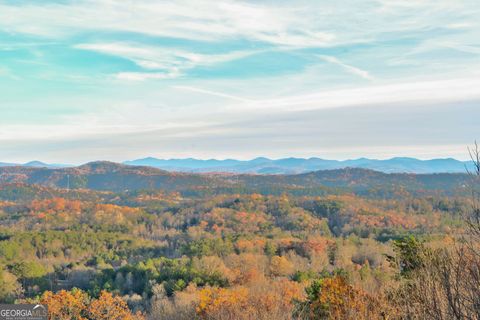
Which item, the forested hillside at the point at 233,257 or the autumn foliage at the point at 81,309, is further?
the autumn foliage at the point at 81,309

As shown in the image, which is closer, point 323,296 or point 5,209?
point 323,296

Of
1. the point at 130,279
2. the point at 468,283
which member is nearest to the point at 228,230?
the point at 130,279

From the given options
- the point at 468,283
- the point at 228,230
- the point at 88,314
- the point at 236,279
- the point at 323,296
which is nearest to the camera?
the point at 468,283

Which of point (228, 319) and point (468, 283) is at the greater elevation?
point (468, 283)

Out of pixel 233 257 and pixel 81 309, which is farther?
pixel 233 257

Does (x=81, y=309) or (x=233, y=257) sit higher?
(x=81, y=309)

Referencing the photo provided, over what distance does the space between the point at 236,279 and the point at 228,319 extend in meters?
42.4

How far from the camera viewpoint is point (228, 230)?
493ft

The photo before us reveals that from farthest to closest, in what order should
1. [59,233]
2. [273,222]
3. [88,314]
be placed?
[273,222]
[59,233]
[88,314]

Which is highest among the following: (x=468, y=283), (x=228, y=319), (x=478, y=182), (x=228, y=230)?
(x=478, y=182)

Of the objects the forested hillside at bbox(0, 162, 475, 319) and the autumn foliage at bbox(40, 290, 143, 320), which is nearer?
the forested hillside at bbox(0, 162, 475, 319)

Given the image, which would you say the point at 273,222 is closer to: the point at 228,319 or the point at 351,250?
the point at 351,250

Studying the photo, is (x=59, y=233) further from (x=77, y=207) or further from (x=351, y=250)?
(x=351, y=250)

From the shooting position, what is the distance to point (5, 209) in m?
184
